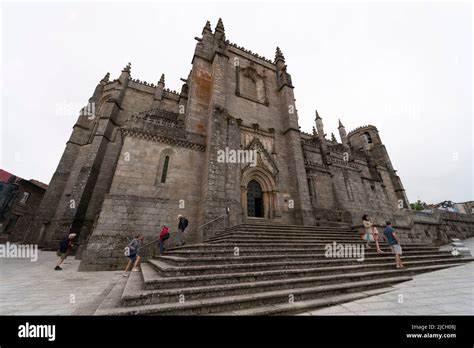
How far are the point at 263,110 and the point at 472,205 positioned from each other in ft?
162

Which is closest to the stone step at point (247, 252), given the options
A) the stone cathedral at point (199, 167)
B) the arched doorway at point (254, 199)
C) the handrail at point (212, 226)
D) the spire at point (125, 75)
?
the handrail at point (212, 226)

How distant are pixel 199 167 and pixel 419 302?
10741 mm

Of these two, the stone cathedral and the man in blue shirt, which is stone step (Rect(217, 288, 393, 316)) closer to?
the man in blue shirt

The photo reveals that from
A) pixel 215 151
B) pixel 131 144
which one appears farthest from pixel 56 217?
pixel 215 151

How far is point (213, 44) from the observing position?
1703cm

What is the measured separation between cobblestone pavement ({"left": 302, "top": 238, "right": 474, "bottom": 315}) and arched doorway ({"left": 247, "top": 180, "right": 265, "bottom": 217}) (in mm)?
8350

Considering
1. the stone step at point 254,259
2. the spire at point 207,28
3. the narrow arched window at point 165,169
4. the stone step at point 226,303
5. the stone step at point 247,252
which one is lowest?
the stone step at point 226,303

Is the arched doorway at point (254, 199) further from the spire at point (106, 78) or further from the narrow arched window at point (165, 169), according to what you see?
the spire at point (106, 78)

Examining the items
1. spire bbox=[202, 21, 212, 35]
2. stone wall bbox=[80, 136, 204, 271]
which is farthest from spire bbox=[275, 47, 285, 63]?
stone wall bbox=[80, 136, 204, 271]

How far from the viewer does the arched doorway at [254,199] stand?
507 inches

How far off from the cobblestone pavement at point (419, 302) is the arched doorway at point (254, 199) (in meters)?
8.35

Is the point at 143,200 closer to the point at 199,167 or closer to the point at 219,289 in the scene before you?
the point at 199,167

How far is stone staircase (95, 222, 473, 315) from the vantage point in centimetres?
341
